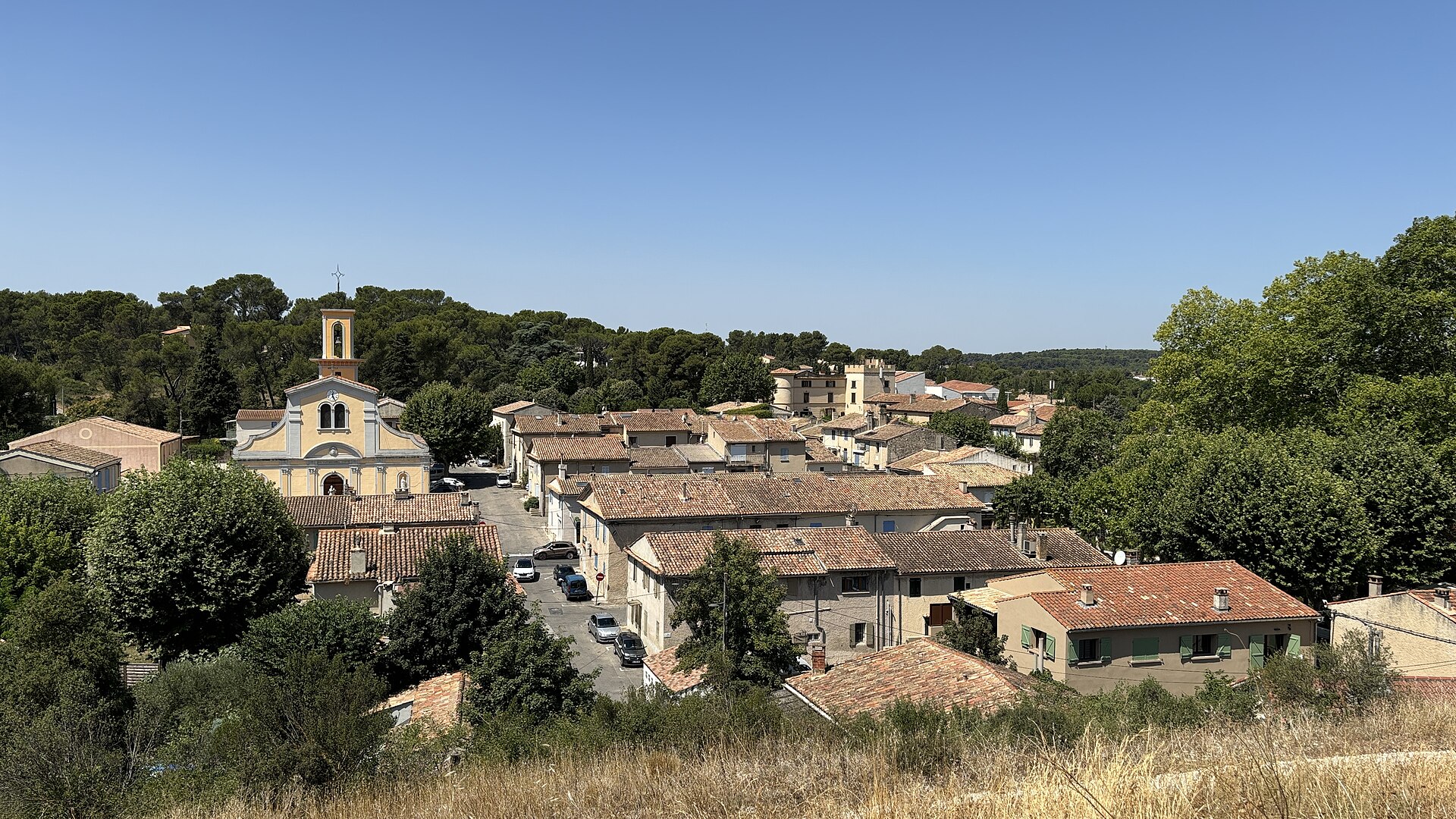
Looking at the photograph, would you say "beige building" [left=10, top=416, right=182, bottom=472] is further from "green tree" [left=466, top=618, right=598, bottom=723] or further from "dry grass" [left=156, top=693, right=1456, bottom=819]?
"dry grass" [left=156, top=693, right=1456, bottom=819]

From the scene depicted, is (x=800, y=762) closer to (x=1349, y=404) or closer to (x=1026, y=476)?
(x=1349, y=404)

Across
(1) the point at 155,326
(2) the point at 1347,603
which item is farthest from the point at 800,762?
(1) the point at 155,326

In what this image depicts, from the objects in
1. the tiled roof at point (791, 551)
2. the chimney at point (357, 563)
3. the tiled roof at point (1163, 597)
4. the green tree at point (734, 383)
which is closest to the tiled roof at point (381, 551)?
the chimney at point (357, 563)

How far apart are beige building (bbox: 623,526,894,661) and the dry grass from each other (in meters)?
15.9

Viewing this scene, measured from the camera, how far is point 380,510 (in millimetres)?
31500

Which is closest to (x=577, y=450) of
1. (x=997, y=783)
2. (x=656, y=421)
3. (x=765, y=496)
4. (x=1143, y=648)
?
(x=656, y=421)

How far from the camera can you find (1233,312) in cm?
3584

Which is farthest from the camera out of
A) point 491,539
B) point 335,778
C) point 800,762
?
point 491,539

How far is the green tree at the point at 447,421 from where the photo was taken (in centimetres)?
5778

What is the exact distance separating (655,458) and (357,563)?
27334 millimetres

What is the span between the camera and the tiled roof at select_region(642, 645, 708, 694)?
1892 cm

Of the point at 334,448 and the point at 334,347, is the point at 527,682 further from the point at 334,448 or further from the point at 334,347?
the point at 334,347

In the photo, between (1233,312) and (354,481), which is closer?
(1233,312)

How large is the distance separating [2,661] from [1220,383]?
34872 millimetres
